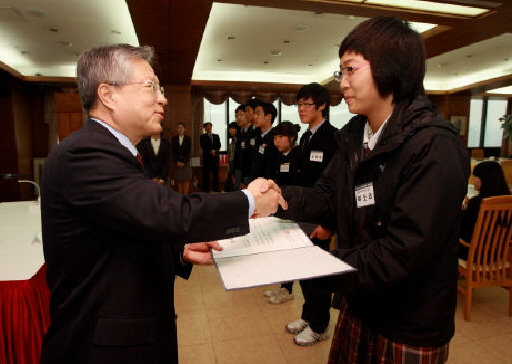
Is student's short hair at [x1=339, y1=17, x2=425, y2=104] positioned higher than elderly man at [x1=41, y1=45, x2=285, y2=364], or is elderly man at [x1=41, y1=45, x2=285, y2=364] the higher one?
student's short hair at [x1=339, y1=17, x2=425, y2=104]

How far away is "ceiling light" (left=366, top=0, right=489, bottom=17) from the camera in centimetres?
418

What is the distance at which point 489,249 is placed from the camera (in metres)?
2.74

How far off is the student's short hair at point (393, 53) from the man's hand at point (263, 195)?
434 mm

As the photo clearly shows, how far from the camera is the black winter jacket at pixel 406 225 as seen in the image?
0.86 m

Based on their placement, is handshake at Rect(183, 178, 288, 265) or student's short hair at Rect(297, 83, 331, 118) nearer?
handshake at Rect(183, 178, 288, 265)

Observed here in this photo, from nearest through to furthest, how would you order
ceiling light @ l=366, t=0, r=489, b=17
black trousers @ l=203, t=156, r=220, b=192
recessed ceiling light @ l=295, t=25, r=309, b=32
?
ceiling light @ l=366, t=0, r=489, b=17 → recessed ceiling light @ l=295, t=25, r=309, b=32 → black trousers @ l=203, t=156, r=220, b=192

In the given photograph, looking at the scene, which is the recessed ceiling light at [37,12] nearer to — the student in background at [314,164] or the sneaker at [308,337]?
the student in background at [314,164]

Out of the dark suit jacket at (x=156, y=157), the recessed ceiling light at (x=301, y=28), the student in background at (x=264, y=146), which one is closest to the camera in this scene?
the student in background at (x=264, y=146)

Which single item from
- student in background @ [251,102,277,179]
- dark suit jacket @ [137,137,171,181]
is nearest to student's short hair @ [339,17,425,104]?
student in background @ [251,102,277,179]

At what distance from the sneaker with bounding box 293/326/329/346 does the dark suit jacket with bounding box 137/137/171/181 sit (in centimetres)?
439

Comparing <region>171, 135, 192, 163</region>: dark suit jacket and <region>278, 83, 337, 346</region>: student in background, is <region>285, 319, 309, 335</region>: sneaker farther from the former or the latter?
<region>171, 135, 192, 163</region>: dark suit jacket

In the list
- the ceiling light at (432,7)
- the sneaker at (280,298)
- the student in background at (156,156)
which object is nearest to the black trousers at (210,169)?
the student in background at (156,156)

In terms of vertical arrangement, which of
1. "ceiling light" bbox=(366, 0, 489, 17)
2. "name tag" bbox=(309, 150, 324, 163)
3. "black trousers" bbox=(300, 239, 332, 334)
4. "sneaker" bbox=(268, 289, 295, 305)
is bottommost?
"sneaker" bbox=(268, 289, 295, 305)

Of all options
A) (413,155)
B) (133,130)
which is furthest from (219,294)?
(413,155)
